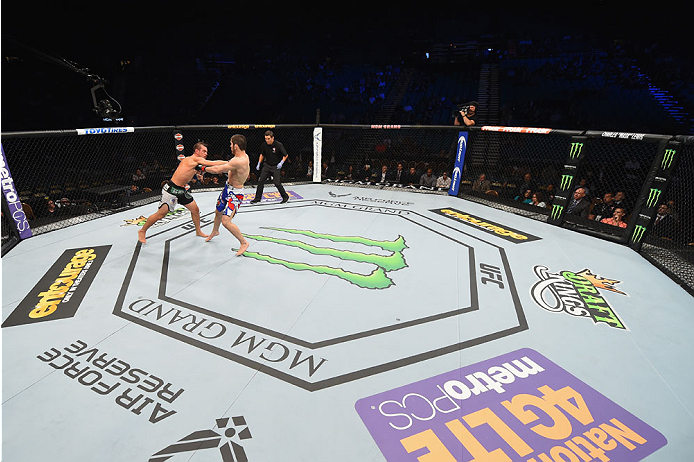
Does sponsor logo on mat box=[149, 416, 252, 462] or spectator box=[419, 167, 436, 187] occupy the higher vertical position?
spectator box=[419, 167, 436, 187]

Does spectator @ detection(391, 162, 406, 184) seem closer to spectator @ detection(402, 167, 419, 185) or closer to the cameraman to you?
spectator @ detection(402, 167, 419, 185)

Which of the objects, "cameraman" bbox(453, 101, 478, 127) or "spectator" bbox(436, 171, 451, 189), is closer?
"cameraman" bbox(453, 101, 478, 127)

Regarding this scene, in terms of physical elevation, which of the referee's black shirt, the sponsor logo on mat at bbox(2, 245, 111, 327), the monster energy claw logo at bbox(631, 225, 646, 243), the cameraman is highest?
the cameraman

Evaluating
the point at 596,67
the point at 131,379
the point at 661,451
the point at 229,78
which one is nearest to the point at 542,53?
the point at 596,67

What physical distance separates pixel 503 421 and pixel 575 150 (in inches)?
187

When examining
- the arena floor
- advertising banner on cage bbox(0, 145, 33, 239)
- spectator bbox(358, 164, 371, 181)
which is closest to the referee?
the arena floor

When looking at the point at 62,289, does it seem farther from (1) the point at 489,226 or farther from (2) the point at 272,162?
(1) the point at 489,226

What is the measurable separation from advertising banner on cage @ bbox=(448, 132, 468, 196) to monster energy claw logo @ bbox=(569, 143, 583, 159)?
2106mm

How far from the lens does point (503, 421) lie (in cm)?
210

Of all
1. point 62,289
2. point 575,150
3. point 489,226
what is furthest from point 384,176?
point 62,289

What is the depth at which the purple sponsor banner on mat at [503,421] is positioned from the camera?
1926 mm

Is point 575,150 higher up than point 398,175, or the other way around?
point 575,150

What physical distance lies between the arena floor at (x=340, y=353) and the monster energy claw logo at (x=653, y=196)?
0.73 m

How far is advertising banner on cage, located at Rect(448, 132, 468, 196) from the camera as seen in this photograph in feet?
23.2
